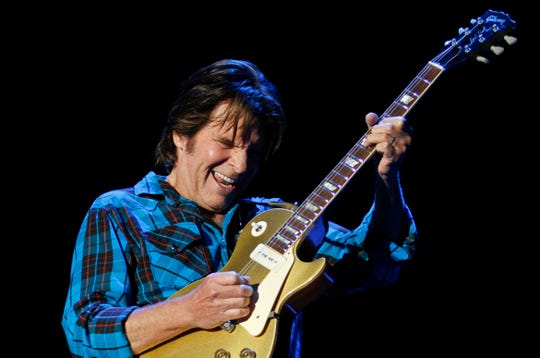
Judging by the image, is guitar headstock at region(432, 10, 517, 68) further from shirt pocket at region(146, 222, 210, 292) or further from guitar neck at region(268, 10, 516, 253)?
shirt pocket at region(146, 222, 210, 292)

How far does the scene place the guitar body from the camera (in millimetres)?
2113

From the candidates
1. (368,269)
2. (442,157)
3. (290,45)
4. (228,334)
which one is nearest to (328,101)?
(290,45)

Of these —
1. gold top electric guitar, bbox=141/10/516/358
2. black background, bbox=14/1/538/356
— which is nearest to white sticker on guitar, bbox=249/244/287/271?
gold top electric guitar, bbox=141/10/516/358

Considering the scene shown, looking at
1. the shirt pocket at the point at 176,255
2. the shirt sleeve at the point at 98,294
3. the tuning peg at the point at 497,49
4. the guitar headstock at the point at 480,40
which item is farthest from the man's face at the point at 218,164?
the tuning peg at the point at 497,49

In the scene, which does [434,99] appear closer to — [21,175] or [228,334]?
[228,334]

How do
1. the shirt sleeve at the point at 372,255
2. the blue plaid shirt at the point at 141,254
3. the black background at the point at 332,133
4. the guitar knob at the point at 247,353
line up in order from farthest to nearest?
1. the black background at the point at 332,133
2. the shirt sleeve at the point at 372,255
3. the blue plaid shirt at the point at 141,254
4. the guitar knob at the point at 247,353

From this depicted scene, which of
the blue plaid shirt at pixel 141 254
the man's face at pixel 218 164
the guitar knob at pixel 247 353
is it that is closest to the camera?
the guitar knob at pixel 247 353

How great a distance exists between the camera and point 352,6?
150 inches

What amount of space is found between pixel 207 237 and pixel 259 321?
1.90 ft

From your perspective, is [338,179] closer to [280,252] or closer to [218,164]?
[280,252]

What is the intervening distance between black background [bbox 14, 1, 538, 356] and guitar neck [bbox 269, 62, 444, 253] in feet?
4.01

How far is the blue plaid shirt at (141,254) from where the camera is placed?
7.32ft

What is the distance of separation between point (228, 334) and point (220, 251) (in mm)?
511

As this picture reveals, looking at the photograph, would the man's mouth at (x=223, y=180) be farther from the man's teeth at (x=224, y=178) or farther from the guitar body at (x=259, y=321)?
the guitar body at (x=259, y=321)
